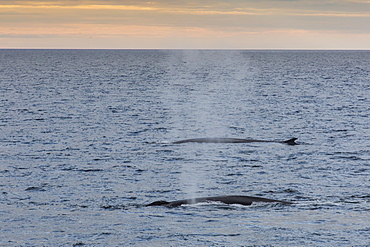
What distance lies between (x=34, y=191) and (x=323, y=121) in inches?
1122

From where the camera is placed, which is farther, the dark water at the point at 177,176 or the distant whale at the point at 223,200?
the distant whale at the point at 223,200

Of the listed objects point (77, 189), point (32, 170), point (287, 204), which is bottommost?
point (287, 204)

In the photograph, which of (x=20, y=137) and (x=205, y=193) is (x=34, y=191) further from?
(x=20, y=137)

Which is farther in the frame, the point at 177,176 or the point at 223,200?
the point at 177,176

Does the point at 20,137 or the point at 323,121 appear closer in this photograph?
the point at 20,137

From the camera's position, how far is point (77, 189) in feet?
76.6

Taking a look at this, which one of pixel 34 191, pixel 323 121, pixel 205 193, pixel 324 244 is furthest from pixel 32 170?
pixel 323 121

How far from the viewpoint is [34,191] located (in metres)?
22.9

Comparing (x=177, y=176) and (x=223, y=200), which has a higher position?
(x=177, y=176)

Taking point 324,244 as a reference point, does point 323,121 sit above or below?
above

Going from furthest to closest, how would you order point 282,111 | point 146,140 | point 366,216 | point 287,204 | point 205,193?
point 282,111, point 146,140, point 205,193, point 287,204, point 366,216

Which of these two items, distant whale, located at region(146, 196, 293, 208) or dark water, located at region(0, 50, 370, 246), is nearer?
dark water, located at region(0, 50, 370, 246)

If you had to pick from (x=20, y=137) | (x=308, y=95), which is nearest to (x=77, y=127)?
(x=20, y=137)

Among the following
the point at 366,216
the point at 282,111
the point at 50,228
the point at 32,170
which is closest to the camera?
the point at 50,228
